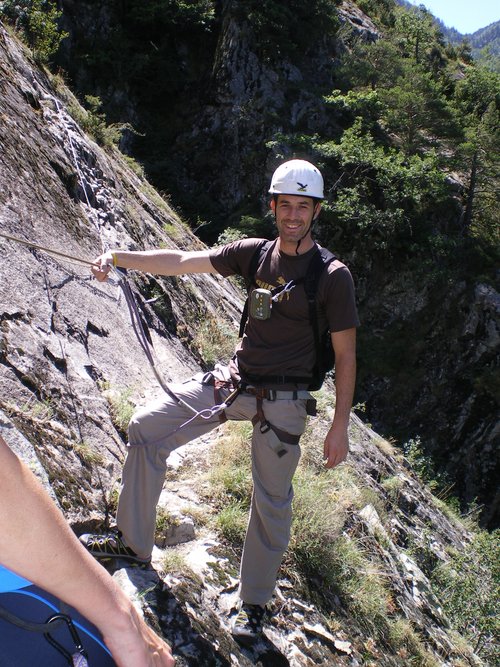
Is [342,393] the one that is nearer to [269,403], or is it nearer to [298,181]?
[269,403]

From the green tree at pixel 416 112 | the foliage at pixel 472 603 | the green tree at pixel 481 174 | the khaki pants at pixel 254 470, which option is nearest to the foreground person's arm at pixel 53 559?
the khaki pants at pixel 254 470

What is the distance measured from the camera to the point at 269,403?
304 centimetres

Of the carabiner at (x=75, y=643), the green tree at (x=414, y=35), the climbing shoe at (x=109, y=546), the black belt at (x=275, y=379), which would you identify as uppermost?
the green tree at (x=414, y=35)

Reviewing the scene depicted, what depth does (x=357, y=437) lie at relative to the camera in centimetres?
739

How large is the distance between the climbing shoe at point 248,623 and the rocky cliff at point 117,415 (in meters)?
0.06

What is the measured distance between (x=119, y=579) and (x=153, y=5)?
86.5 feet

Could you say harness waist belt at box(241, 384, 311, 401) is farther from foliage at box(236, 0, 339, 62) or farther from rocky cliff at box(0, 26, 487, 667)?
foliage at box(236, 0, 339, 62)

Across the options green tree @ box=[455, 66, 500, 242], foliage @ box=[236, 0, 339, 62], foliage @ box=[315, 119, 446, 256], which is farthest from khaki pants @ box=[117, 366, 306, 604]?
foliage @ box=[236, 0, 339, 62]

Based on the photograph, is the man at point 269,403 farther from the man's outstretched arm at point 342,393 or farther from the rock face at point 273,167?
the rock face at point 273,167

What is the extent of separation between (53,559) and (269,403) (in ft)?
6.56

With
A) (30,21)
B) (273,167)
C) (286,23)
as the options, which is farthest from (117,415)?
(286,23)

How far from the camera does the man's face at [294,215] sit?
3.06 m

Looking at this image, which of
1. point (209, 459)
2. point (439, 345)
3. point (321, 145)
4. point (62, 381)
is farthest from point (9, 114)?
point (439, 345)

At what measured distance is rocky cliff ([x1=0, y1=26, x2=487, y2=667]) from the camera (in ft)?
9.75
